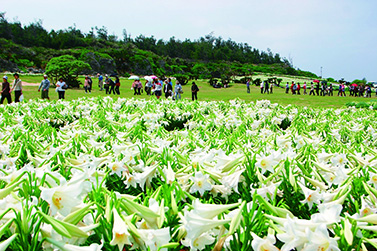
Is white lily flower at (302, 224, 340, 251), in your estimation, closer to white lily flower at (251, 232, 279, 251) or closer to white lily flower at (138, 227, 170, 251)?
white lily flower at (251, 232, 279, 251)

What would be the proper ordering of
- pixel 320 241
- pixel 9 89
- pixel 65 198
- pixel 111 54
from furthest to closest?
1. pixel 111 54
2. pixel 9 89
3. pixel 65 198
4. pixel 320 241

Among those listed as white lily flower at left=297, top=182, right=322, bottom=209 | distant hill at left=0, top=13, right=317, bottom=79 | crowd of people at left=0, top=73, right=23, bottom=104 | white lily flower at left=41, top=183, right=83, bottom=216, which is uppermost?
distant hill at left=0, top=13, right=317, bottom=79

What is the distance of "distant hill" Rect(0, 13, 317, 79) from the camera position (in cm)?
5303

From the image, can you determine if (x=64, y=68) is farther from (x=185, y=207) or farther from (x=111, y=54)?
(x=111, y=54)

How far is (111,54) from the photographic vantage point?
6253cm

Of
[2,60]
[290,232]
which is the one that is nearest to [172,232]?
[290,232]

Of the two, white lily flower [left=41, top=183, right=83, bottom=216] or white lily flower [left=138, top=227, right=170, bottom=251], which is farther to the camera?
white lily flower [left=41, top=183, right=83, bottom=216]

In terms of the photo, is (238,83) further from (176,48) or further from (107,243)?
(176,48)

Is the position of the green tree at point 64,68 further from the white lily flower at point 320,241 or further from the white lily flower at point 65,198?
the white lily flower at point 320,241

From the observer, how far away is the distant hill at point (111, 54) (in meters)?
53.0

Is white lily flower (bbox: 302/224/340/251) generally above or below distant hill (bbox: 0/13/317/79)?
below

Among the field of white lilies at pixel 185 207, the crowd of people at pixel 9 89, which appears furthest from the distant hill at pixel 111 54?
the field of white lilies at pixel 185 207

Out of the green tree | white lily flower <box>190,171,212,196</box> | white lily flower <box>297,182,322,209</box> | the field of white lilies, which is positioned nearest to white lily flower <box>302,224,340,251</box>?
the field of white lilies

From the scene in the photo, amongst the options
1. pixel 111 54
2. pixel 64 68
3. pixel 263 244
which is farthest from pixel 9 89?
pixel 111 54
